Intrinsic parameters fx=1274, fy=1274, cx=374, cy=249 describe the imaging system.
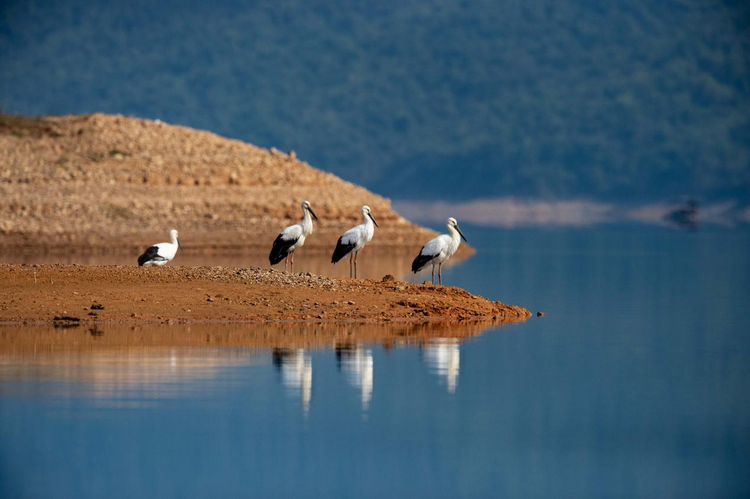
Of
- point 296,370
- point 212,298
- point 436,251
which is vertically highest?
point 436,251

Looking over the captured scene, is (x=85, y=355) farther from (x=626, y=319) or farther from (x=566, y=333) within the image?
(x=626, y=319)

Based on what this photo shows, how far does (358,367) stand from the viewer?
18875 mm

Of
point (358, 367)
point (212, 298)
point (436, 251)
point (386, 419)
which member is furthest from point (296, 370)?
point (436, 251)

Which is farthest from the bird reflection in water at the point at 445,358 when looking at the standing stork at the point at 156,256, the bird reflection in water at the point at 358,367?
the standing stork at the point at 156,256

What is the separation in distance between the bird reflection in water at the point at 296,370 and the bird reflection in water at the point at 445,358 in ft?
6.21

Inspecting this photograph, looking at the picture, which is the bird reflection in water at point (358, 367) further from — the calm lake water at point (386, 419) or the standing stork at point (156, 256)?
the standing stork at point (156, 256)

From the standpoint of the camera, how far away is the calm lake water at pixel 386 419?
1273 centimetres

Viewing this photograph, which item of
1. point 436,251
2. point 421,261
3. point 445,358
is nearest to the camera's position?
point 445,358

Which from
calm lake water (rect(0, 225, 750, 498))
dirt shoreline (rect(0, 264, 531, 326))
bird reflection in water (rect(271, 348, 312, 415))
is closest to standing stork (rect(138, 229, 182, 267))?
dirt shoreline (rect(0, 264, 531, 326))

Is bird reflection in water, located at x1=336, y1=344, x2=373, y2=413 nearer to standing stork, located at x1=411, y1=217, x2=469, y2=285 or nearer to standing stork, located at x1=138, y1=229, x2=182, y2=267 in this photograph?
standing stork, located at x1=411, y1=217, x2=469, y2=285

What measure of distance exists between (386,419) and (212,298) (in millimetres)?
10733

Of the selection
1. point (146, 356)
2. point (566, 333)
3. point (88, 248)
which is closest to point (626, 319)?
point (566, 333)

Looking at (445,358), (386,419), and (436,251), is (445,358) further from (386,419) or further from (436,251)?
(436,251)

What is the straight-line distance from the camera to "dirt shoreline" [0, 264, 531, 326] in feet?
79.7
